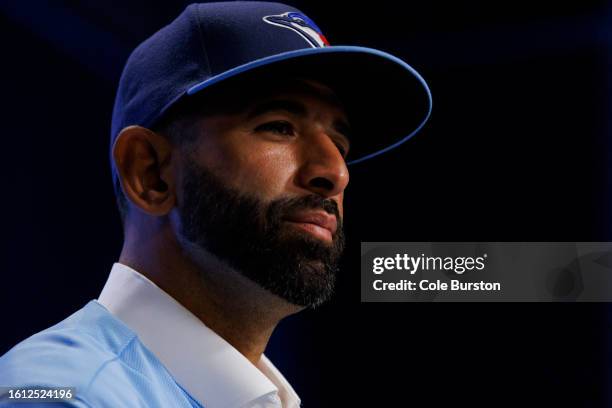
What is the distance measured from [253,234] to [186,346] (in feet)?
0.44

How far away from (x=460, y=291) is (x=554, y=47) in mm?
680

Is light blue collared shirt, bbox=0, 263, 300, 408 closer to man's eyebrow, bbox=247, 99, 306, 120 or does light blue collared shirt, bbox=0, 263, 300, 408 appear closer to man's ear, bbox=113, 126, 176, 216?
man's ear, bbox=113, 126, 176, 216

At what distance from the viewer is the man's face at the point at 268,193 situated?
0.73 metres

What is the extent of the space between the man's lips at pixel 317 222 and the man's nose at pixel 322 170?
0.08 feet

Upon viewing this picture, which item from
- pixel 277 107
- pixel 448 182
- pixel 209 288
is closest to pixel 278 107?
pixel 277 107

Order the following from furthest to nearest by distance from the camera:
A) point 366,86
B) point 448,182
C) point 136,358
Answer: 1. point 448,182
2. point 366,86
3. point 136,358

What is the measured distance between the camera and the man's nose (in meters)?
0.75

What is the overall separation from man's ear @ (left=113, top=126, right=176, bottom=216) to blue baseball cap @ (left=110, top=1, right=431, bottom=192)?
19 mm

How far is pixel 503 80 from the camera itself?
5.89 ft

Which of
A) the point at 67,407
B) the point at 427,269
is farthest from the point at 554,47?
the point at 67,407

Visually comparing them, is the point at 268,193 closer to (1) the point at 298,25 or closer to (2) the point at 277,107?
(2) the point at 277,107

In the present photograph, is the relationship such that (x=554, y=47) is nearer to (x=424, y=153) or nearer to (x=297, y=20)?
(x=424, y=153)

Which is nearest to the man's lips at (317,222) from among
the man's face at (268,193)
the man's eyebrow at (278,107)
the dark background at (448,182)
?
the man's face at (268,193)

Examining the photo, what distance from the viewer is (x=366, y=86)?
0.86 m
